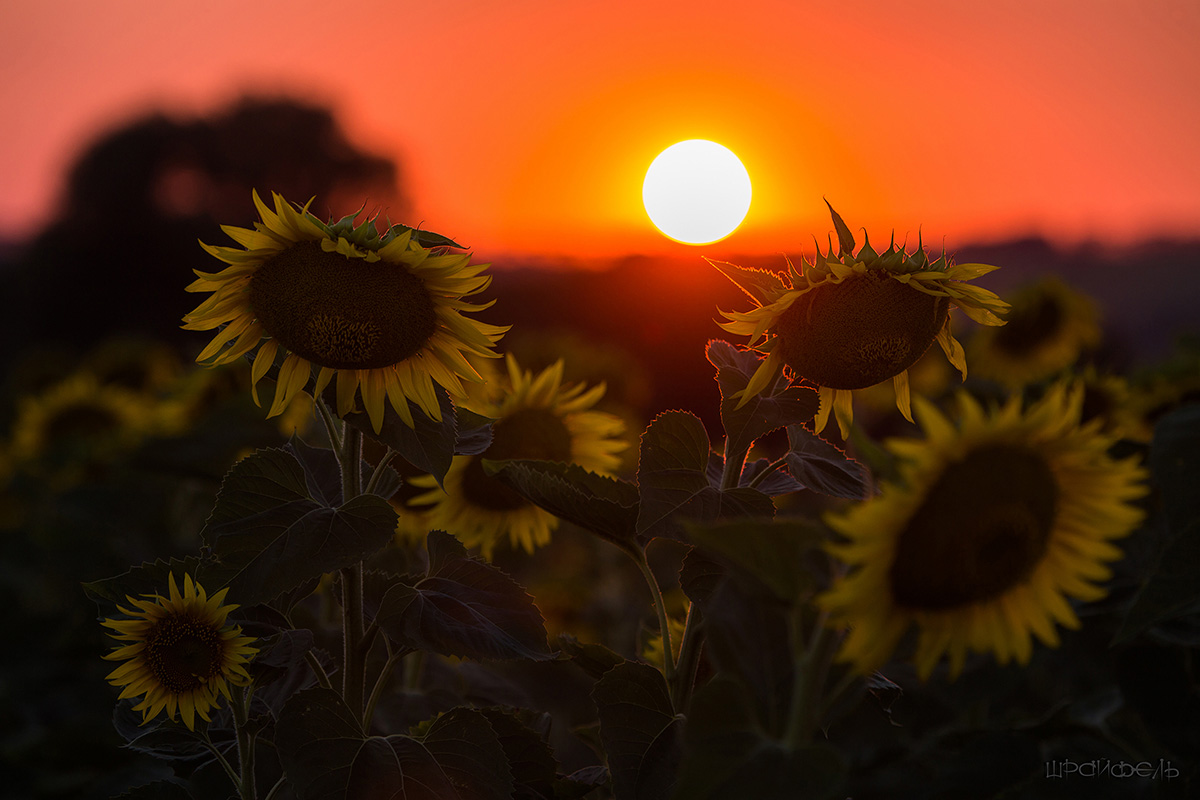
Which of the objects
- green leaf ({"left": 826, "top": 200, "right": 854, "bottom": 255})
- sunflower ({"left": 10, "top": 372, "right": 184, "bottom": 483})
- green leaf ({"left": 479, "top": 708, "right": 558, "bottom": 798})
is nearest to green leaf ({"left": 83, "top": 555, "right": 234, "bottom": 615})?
green leaf ({"left": 479, "top": 708, "right": 558, "bottom": 798})

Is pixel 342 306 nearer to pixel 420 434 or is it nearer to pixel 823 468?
pixel 420 434

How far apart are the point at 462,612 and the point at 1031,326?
5206 millimetres

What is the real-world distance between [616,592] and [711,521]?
353cm

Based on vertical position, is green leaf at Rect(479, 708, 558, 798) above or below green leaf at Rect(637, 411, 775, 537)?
below

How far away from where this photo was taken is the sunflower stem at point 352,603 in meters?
1.42

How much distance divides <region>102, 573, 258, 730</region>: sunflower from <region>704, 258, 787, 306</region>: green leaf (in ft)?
3.00

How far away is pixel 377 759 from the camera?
129cm

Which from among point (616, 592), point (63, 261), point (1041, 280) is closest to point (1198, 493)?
point (616, 592)

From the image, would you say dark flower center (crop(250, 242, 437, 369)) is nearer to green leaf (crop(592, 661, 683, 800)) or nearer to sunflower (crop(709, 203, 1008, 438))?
sunflower (crop(709, 203, 1008, 438))

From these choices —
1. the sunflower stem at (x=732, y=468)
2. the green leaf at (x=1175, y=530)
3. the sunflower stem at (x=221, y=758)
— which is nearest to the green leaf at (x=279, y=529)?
the sunflower stem at (x=221, y=758)

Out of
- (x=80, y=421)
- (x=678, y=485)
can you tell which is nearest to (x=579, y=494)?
(x=678, y=485)

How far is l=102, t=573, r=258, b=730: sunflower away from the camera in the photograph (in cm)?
131

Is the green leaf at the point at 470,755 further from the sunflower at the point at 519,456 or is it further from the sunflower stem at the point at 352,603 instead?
the sunflower at the point at 519,456

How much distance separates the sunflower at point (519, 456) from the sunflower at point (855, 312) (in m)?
0.64
